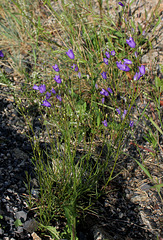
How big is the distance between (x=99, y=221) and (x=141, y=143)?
79 centimetres

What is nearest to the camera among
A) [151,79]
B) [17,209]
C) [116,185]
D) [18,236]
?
[18,236]

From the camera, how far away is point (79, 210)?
1.62 metres

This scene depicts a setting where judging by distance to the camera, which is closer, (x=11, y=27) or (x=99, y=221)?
(x=99, y=221)

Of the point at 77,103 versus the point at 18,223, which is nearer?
the point at 18,223

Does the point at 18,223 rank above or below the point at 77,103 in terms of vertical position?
below

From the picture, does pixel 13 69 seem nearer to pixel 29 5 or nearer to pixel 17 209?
pixel 29 5

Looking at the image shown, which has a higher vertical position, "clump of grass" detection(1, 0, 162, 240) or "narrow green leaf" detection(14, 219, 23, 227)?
"clump of grass" detection(1, 0, 162, 240)

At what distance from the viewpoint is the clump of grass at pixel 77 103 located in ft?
5.08

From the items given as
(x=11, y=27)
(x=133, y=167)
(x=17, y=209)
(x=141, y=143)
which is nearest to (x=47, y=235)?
(x=17, y=209)

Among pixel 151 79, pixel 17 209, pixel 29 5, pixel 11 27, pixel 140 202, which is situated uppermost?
pixel 29 5

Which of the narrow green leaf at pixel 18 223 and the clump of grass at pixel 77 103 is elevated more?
the clump of grass at pixel 77 103

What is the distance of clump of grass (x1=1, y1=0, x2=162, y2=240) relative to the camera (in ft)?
5.08

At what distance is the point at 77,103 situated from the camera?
2207mm

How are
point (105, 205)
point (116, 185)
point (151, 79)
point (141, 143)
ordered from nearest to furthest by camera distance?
point (105, 205), point (116, 185), point (141, 143), point (151, 79)
